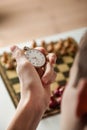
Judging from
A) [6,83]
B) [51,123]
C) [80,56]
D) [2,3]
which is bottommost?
[51,123]

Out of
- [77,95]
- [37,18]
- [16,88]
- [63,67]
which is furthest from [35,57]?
[37,18]

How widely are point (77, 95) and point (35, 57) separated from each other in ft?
2.20

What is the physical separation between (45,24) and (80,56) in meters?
1.72

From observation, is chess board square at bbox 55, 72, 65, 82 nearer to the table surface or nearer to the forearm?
the table surface

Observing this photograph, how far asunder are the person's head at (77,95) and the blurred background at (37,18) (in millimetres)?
1452

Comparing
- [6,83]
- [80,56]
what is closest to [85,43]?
[80,56]

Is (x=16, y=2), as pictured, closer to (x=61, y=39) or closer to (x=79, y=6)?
(x=79, y=6)

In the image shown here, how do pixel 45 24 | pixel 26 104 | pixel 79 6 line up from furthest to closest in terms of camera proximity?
pixel 79 6
pixel 45 24
pixel 26 104

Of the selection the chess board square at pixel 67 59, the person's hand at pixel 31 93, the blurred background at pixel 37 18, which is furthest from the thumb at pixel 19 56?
the blurred background at pixel 37 18

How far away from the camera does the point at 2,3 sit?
98.9 inches

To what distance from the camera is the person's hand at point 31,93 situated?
99 centimetres

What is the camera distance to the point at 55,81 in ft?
4.78

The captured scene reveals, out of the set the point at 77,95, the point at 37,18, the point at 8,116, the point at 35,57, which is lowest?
the point at 8,116

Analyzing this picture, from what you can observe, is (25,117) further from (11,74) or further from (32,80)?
(11,74)
